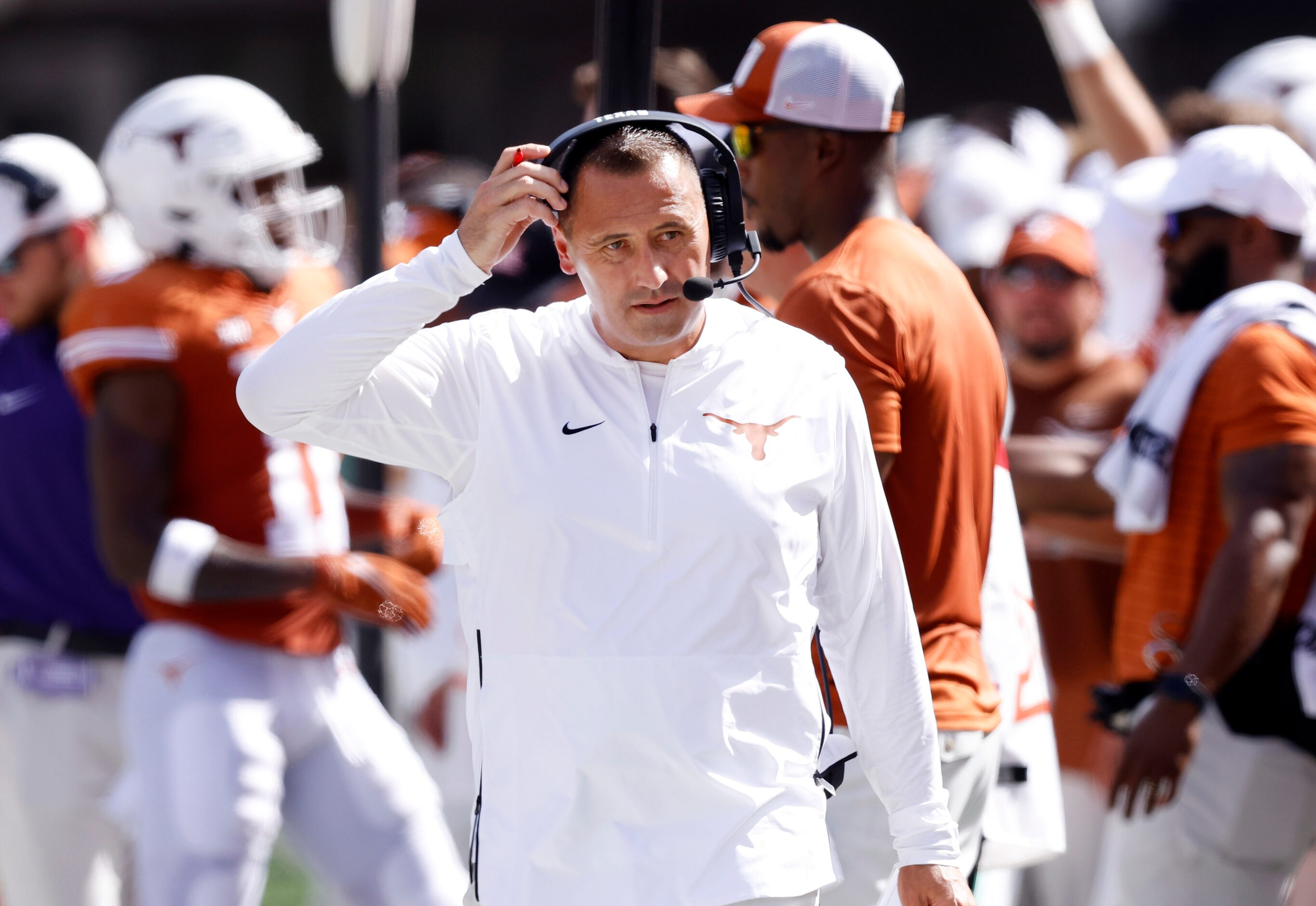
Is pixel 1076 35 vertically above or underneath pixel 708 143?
underneath

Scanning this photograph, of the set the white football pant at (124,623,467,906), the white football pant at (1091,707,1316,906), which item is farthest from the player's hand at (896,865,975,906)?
the white football pant at (124,623,467,906)

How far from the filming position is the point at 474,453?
2535mm

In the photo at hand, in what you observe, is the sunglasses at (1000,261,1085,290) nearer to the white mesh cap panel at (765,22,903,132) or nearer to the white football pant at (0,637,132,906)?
the white mesh cap panel at (765,22,903,132)

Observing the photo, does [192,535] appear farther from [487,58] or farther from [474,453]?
[487,58]

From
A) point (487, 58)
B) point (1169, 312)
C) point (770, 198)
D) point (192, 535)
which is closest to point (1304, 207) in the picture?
point (1169, 312)

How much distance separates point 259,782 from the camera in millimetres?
4004

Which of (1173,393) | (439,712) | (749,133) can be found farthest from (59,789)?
(1173,393)

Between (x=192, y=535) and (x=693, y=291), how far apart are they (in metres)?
2.00

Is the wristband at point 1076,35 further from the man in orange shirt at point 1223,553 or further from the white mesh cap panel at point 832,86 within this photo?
the white mesh cap panel at point 832,86

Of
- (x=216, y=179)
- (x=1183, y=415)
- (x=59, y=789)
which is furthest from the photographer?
(x=59, y=789)

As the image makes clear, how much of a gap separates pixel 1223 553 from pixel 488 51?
44.6ft

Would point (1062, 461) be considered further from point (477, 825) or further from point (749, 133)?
point (477, 825)

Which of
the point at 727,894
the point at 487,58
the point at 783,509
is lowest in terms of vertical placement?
the point at 487,58

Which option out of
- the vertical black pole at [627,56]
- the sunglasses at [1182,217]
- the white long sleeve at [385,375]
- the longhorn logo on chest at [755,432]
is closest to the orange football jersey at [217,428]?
the vertical black pole at [627,56]
